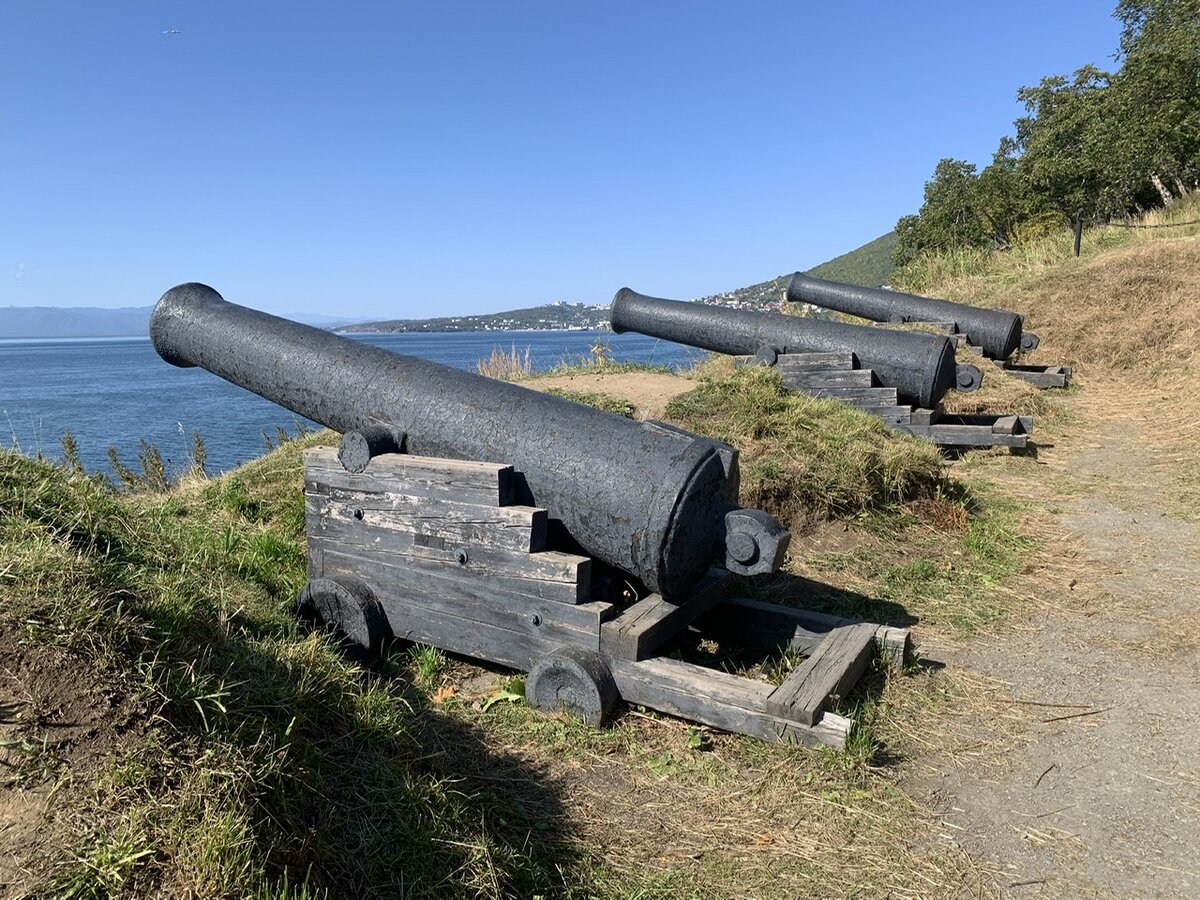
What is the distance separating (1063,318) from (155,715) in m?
17.5

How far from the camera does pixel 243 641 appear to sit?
2.96 metres

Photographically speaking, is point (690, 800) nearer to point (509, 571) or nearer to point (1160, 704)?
point (509, 571)

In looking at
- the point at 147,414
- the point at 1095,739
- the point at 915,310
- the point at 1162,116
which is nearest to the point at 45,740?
the point at 1095,739

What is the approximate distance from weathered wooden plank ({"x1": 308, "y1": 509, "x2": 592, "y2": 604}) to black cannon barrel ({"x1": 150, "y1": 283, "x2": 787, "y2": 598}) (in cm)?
21

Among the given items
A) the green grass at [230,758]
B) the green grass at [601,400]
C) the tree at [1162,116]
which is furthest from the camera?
the tree at [1162,116]

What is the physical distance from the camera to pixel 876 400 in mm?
9000

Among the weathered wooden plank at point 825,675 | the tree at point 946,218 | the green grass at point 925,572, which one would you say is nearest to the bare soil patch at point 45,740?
the weathered wooden plank at point 825,675

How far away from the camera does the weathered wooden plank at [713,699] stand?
10.9 ft

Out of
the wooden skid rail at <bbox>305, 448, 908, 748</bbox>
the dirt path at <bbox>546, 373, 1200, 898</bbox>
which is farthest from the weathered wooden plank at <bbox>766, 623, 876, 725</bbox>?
the dirt path at <bbox>546, 373, 1200, 898</bbox>

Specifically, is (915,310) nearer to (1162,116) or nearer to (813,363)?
(813,363)

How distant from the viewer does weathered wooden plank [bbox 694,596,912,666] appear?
410 centimetres

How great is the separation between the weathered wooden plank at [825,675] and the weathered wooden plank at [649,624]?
1.84 ft

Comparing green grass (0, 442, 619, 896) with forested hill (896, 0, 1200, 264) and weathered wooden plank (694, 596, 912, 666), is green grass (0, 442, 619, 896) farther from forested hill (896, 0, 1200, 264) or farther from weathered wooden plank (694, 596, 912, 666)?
forested hill (896, 0, 1200, 264)

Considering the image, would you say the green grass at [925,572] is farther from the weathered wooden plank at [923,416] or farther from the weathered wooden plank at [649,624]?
the weathered wooden plank at [923,416]
